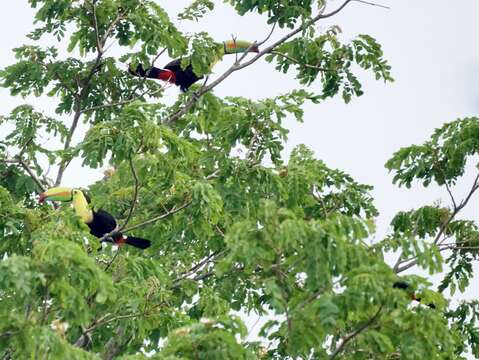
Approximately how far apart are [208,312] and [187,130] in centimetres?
319

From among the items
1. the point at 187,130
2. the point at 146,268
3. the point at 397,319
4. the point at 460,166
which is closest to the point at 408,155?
the point at 460,166

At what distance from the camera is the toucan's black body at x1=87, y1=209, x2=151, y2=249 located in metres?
13.4

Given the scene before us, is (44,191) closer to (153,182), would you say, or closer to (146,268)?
(153,182)

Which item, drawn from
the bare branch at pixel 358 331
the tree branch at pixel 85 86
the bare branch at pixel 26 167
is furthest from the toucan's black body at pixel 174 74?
the bare branch at pixel 358 331

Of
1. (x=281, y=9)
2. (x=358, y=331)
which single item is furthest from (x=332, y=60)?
(x=358, y=331)

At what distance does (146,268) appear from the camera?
11.8 metres

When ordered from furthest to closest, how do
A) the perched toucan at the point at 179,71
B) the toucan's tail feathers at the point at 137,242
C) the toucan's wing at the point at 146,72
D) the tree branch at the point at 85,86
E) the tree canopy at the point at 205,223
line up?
the toucan's wing at the point at 146,72 < the perched toucan at the point at 179,71 < the tree branch at the point at 85,86 < the toucan's tail feathers at the point at 137,242 < the tree canopy at the point at 205,223

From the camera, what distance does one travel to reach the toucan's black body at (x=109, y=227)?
13.4 meters

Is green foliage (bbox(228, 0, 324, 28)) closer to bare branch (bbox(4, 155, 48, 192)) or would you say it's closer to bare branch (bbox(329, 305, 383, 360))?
bare branch (bbox(4, 155, 48, 192))

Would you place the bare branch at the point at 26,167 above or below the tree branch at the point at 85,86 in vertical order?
below

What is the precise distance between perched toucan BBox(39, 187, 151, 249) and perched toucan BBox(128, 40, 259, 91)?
2478mm

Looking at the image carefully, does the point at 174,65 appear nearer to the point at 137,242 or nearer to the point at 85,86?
the point at 85,86

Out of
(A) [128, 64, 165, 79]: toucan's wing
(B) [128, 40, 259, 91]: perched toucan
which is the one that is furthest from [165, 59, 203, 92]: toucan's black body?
(A) [128, 64, 165, 79]: toucan's wing

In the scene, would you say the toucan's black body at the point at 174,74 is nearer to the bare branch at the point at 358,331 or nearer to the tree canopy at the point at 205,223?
the tree canopy at the point at 205,223
